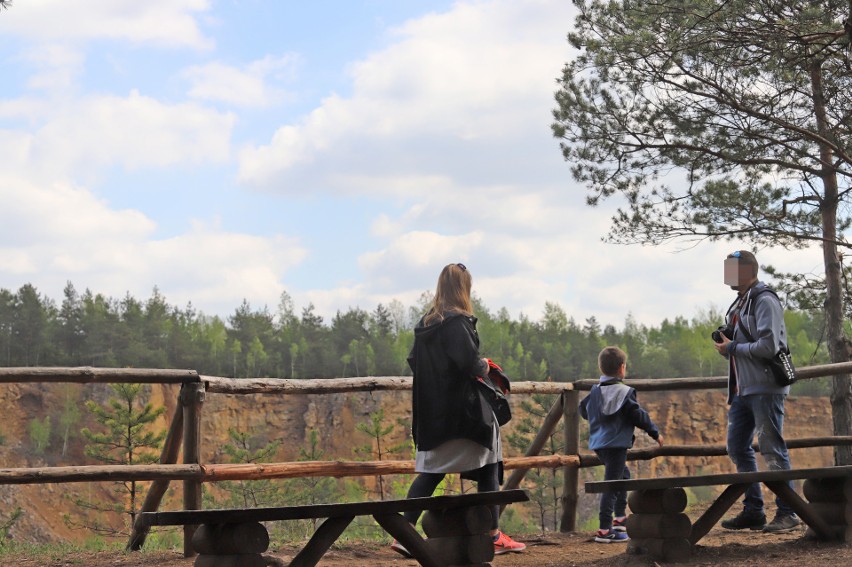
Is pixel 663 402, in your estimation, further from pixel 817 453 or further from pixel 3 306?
pixel 3 306

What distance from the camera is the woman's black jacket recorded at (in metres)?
5.23

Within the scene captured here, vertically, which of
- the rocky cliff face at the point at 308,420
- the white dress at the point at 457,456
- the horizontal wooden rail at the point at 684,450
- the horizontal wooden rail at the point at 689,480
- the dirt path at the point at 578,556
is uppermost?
the white dress at the point at 457,456

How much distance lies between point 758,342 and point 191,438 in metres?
3.77

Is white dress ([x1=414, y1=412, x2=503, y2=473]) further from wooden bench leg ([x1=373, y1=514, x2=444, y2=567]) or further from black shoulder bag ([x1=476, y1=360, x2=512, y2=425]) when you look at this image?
wooden bench leg ([x1=373, y1=514, x2=444, y2=567])

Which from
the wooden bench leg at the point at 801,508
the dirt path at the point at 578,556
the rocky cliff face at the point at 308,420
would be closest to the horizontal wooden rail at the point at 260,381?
the dirt path at the point at 578,556

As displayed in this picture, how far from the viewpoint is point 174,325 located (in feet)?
209

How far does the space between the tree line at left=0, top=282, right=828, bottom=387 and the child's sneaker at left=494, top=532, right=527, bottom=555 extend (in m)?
52.2

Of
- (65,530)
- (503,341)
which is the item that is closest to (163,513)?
(65,530)

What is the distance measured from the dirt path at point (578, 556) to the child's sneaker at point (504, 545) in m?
0.04

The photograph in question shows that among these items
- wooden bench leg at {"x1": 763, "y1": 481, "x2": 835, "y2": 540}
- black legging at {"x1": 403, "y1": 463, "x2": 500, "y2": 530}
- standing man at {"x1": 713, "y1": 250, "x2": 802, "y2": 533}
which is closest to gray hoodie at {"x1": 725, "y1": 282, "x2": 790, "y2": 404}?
standing man at {"x1": 713, "y1": 250, "x2": 802, "y2": 533}

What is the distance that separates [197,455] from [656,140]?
23.4ft

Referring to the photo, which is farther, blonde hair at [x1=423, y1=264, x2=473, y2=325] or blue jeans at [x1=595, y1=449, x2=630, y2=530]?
blue jeans at [x1=595, y1=449, x2=630, y2=530]

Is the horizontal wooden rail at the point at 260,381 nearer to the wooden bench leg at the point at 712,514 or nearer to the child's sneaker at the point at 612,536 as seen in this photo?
the child's sneaker at the point at 612,536

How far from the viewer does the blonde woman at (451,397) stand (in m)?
5.25
